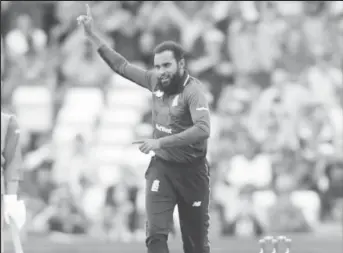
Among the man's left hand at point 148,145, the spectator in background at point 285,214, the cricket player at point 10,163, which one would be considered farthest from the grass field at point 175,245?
the cricket player at point 10,163

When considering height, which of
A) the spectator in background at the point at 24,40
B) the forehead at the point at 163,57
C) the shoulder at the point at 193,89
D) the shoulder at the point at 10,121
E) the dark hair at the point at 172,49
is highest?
the spectator in background at the point at 24,40

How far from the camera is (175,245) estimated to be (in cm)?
1297

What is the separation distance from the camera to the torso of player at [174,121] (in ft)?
28.9

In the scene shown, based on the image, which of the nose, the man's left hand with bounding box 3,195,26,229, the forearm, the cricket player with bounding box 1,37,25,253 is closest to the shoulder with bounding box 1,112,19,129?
the cricket player with bounding box 1,37,25,253

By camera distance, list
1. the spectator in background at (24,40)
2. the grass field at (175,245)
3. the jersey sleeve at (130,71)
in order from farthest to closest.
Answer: the spectator in background at (24,40) → the grass field at (175,245) → the jersey sleeve at (130,71)

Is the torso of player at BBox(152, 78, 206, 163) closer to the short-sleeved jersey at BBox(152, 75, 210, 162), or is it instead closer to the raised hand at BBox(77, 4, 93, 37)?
→ the short-sleeved jersey at BBox(152, 75, 210, 162)

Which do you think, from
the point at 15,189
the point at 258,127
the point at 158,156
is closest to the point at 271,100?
the point at 258,127

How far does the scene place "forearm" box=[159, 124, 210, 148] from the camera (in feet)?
27.6

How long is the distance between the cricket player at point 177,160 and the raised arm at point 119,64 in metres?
0.01

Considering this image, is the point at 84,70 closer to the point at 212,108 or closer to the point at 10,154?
the point at 212,108

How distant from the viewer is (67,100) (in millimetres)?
16094

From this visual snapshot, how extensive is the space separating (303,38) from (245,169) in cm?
267

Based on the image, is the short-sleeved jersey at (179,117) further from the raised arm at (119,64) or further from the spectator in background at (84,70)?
the spectator in background at (84,70)

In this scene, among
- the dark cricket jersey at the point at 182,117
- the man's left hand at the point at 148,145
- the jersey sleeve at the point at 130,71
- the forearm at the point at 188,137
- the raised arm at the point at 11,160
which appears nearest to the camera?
the raised arm at the point at 11,160
